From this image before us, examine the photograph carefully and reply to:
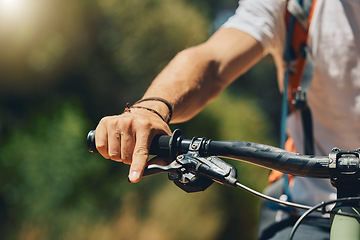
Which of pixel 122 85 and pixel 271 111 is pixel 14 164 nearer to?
pixel 122 85

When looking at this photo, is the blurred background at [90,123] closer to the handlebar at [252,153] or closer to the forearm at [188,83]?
the forearm at [188,83]

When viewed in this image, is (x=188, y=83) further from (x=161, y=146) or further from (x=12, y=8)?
(x=12, y=8)

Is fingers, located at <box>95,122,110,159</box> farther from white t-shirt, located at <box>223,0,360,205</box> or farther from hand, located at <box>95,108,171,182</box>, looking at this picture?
white t-shirt, located at <box>223,0,360,205</box>

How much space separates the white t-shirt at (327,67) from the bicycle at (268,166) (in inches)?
35.9

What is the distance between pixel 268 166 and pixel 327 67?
96 centimetres

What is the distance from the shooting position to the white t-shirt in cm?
207

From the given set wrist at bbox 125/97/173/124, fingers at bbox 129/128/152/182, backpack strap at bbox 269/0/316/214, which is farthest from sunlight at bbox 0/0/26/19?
Result: fingers at bbox 129/128/152/182

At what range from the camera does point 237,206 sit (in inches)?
268

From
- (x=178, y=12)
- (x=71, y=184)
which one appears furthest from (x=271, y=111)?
(x=71, y=184)

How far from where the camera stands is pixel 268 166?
132 cm

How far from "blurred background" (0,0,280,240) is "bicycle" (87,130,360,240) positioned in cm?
478

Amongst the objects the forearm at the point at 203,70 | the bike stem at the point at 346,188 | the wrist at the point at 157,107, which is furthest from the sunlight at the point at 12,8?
the bike stem at the point at 346,188

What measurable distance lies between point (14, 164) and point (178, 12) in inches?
135

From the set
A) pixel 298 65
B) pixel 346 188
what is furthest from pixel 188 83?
pixel 346 188
